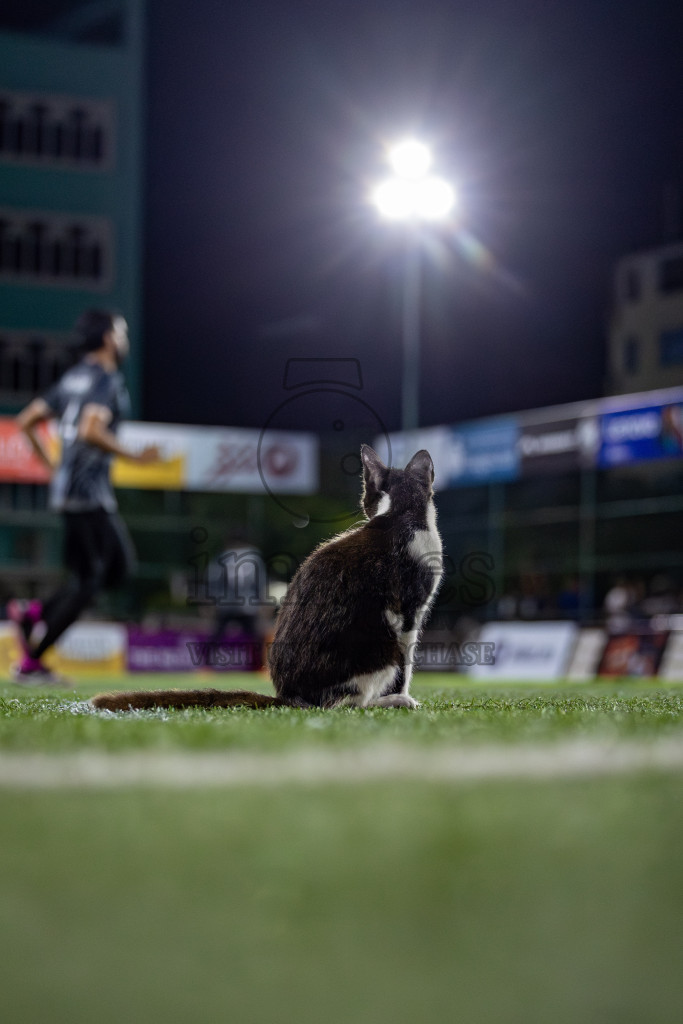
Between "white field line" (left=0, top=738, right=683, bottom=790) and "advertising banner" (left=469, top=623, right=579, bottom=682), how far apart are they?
16.0m

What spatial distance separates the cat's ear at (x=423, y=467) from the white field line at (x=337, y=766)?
7.65ft

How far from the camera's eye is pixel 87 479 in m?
9.13

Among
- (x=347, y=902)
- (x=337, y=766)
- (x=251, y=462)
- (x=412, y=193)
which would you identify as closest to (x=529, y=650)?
(x=412, y=193)

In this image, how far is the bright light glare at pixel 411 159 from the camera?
70.0ft

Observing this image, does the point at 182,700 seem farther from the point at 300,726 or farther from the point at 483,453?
the point at 483,453

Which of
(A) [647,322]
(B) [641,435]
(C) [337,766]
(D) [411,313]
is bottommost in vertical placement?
(C) [337,766]

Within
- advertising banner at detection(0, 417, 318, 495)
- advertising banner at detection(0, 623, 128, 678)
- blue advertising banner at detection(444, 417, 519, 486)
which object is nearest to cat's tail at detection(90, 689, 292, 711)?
advertising banner at detection(0, 623, 128, 678)

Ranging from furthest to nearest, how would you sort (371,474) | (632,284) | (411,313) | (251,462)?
(632,284)
(251,462)
(411,313)
(371,474)

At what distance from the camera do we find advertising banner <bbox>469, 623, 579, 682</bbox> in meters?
19.0

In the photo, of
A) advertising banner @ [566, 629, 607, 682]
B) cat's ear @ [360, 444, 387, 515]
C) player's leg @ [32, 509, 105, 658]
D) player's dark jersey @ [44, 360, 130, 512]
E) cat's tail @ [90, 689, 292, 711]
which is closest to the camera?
cat's tail @ [90, 689, 292, 711]

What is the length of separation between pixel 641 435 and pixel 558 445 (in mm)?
2240

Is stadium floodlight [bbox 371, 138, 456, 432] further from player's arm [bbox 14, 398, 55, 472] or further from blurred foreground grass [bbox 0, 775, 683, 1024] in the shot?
blurred foreground grass [bbox 0, 775, 683, 1024]

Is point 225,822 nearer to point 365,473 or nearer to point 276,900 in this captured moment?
point 276,900

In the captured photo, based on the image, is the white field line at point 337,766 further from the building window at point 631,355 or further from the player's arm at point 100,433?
the building window at point 631,355
